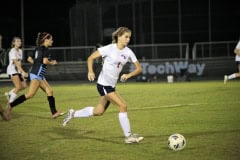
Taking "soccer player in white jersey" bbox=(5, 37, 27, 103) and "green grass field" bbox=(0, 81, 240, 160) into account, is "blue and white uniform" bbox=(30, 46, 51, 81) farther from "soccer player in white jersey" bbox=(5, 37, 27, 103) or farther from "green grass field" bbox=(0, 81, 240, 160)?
"soccer player in white jersey" bbox=(5, 37, 27, 103)

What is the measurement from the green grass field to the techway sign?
13432 millimetres

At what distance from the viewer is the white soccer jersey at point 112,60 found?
9273 millimetres

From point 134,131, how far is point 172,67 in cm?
1994

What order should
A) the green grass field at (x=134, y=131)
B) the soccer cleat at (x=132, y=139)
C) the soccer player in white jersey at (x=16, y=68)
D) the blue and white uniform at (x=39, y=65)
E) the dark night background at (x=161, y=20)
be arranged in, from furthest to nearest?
the dark night background at (x=161, y=20), the soccer player in white jersey at (x=16, y=68), the blue and white uniform at (x=39, y=65), the soccer cleat at (x=132, y=139), the green grass field at (x=134, y=131)

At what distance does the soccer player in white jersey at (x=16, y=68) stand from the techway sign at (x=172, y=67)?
47.3 ft

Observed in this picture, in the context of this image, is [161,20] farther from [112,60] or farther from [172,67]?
[112,60]

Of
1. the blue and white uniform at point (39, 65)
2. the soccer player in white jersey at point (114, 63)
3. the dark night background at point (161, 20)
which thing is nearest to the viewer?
the soccer player in white jersey at point (114, 63)

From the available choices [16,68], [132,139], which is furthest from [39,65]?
[132,139]

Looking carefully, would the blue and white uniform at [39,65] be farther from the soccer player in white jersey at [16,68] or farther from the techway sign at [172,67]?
the techway sign at [172,67]

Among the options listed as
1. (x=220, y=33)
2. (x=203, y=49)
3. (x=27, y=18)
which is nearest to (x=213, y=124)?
(x=203, y=49)

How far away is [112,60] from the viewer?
366 inches

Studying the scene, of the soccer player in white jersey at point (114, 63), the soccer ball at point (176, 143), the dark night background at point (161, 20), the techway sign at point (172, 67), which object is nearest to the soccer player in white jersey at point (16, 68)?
the soccer player in white jersey at point (114, 63)

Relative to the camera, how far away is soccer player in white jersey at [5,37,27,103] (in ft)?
49.9

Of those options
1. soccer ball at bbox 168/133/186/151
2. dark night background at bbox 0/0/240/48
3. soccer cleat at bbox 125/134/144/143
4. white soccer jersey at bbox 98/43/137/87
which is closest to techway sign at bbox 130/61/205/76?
dark night background at bbox 0/0/240/48
